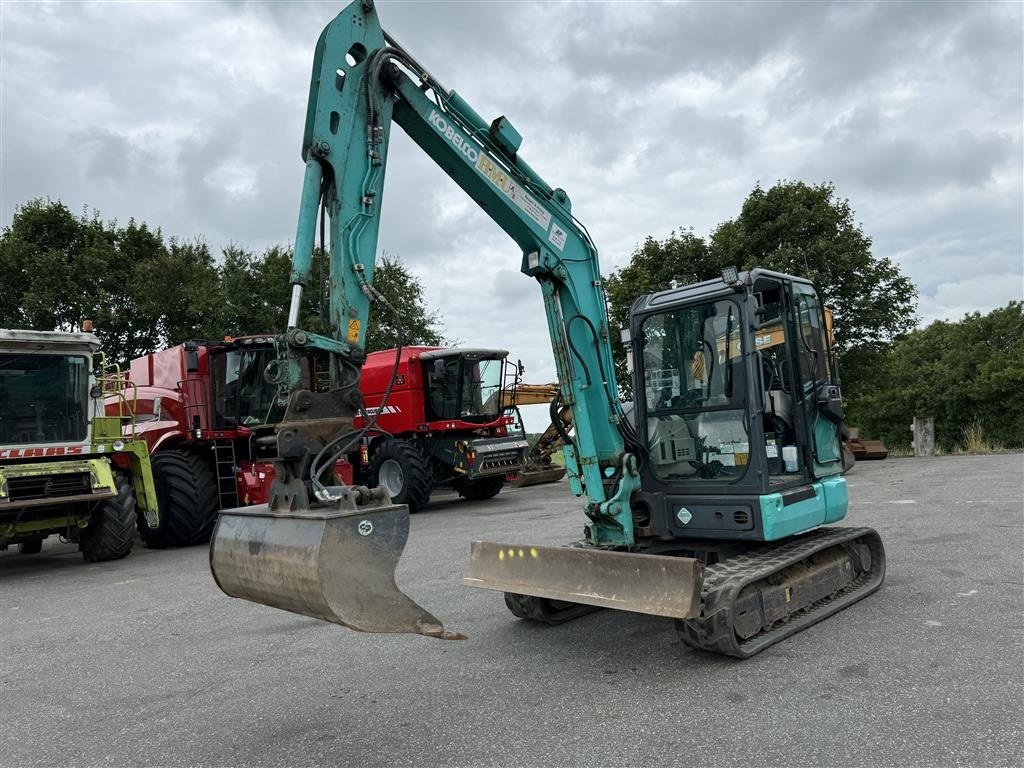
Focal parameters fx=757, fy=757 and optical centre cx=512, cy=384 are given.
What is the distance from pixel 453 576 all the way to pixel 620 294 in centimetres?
1659

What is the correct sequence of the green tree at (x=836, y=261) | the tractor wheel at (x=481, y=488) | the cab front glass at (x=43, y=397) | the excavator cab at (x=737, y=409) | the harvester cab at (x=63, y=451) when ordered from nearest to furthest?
1. the excavator cab at (x=737, y=409)
2. the harvester cab at (x=63, y=451)
3. the cab front glass at (x=43, y=397)
4. the tractor wheel at (x=481, y=488)
5. the green tree at (x=836, y=261)

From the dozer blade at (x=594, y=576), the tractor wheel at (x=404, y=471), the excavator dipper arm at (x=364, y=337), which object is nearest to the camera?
the excavator dipper arm at (x=364, y=337)

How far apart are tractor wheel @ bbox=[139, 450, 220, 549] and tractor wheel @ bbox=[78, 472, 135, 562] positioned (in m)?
1.10

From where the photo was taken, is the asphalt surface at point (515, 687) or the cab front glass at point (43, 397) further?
the cab front glass at point (43, 397)

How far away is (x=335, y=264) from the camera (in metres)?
4.31

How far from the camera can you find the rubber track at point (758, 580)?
4.43 m

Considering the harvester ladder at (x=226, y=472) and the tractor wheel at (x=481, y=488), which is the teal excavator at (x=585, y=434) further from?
the tractor wheel at (x=481, y=488)

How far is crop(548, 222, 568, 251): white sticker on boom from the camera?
5601 mm

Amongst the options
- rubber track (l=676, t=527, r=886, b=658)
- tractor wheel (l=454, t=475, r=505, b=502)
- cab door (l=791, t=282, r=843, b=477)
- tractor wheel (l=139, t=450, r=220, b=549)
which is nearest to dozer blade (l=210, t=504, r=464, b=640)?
rubber track (l=676, t=527, r=886, b=658)

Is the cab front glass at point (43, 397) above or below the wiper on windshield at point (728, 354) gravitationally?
above

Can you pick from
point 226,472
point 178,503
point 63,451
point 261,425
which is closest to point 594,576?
point 261,425

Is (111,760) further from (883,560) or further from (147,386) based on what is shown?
(147,386)

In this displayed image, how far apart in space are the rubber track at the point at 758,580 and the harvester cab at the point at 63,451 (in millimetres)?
7838

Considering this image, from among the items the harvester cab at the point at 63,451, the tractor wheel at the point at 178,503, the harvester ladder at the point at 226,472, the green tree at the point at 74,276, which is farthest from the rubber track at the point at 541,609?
the green tree at the point at 74,276
